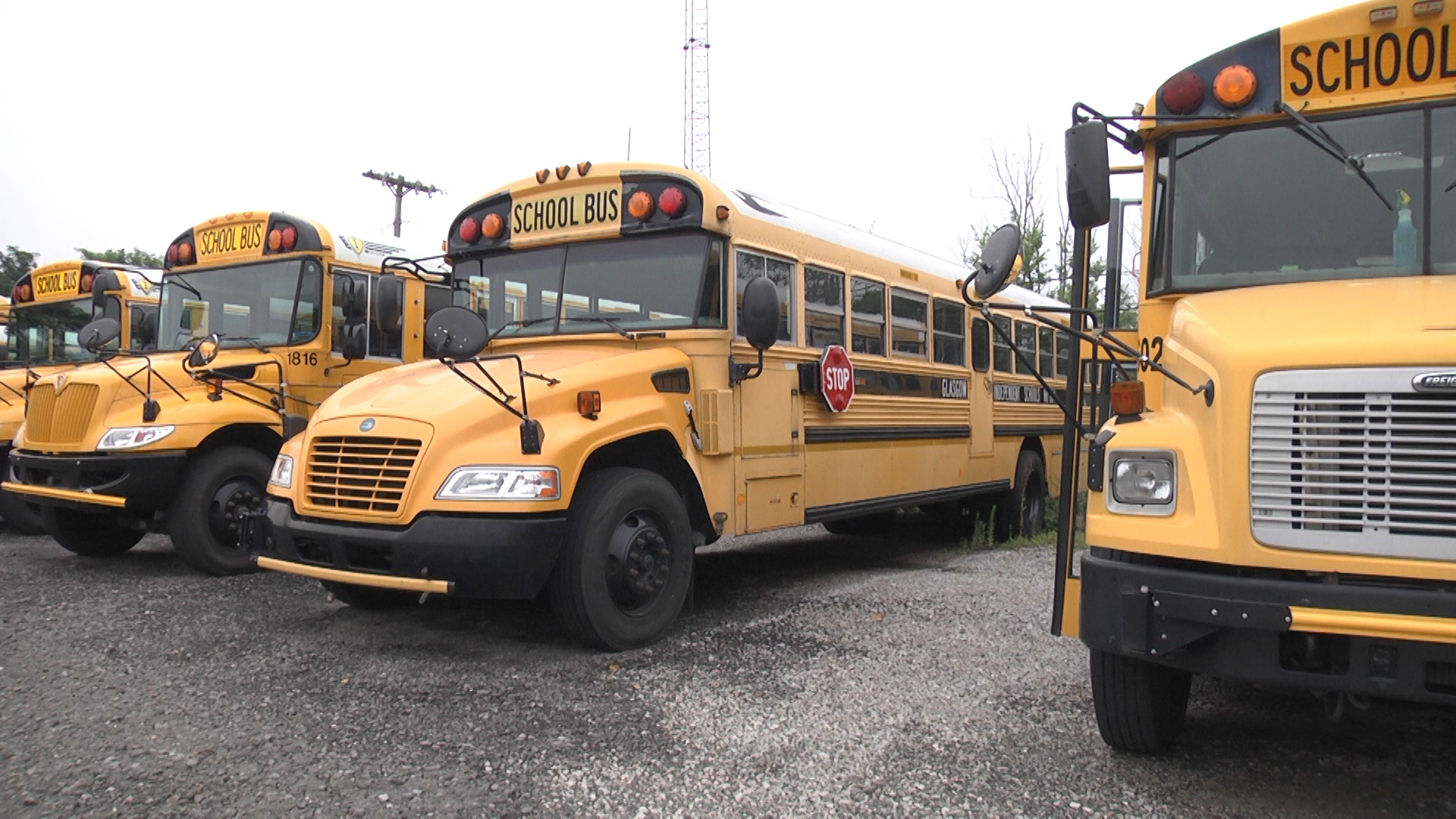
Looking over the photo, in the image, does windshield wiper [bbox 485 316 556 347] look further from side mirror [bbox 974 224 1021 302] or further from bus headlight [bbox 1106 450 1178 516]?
bus headlight [bbox 1106 450 1178 516]

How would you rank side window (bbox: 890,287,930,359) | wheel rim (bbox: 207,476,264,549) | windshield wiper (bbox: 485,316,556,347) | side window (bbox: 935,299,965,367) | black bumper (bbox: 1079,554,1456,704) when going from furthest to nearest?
side window (bbox: 935,299,965,367), side window (bbox: 890,287,930,359), wheel rim (bbox: 207,476,264,549), windshield wiper (bbox: 485,316,556,347), black bumper (bbox: 1079,554,1456,704)

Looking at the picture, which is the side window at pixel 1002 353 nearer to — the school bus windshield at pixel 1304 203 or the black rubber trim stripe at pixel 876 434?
the black rubber trim stripe at pixel 876 434

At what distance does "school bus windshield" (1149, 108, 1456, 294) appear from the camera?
3.42 m

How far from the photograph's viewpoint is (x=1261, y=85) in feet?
11.9

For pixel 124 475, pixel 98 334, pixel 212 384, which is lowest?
pixel 124 475

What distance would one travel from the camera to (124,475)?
6.38 metres

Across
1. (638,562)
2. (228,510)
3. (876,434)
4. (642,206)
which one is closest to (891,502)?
(876,434)

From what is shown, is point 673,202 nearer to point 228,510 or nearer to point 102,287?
point 228,510

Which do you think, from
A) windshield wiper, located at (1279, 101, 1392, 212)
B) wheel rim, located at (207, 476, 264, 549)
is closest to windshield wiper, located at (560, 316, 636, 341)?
wheel rim, located at (207, 476, 264, 549)

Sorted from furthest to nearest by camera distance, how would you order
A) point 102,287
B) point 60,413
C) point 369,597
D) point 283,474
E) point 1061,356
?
point 1061,356 → point 102,287 → point 60,413 → point 369,597 → point 283,474

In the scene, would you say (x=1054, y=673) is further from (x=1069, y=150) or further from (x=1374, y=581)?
(x=1069, y=150)

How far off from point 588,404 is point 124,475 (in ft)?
12.1

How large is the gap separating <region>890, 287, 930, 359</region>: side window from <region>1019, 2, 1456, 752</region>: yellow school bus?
10.3 feet

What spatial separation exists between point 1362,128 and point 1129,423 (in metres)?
1.44
